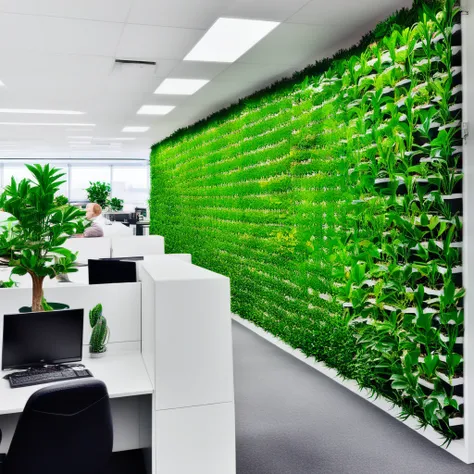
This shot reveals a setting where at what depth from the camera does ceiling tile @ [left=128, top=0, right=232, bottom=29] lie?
10.9 ft

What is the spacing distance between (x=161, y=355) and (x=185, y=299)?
0.88 feet

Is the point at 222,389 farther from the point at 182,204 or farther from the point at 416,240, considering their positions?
the point at 182,204

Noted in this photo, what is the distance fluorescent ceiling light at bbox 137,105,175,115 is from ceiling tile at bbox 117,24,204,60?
2.46 metres

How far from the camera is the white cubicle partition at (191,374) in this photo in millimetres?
2412

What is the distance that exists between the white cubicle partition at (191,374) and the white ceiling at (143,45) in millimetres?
1890

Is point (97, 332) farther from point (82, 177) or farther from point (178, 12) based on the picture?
point (82, 177)

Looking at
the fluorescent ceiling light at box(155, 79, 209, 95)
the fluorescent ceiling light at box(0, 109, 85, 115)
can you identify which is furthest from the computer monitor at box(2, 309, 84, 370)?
the fluorescent ceiling light at box(0, 109, 85, 115)

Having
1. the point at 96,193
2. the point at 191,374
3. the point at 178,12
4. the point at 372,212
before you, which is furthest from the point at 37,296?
the point at 96,193

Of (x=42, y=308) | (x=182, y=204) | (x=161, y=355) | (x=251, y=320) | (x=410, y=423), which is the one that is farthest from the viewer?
(x=182, y=204)

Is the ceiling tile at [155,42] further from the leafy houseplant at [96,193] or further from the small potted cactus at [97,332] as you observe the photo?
the leafy houseplant at [96,193]

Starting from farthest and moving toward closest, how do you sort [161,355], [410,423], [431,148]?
[410,423]
[431,148]
[161,355]

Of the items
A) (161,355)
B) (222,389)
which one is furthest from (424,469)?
(161,355)

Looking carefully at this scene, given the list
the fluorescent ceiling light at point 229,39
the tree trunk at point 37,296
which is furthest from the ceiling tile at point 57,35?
the tree trunk at point 37,296

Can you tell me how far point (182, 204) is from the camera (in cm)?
921
